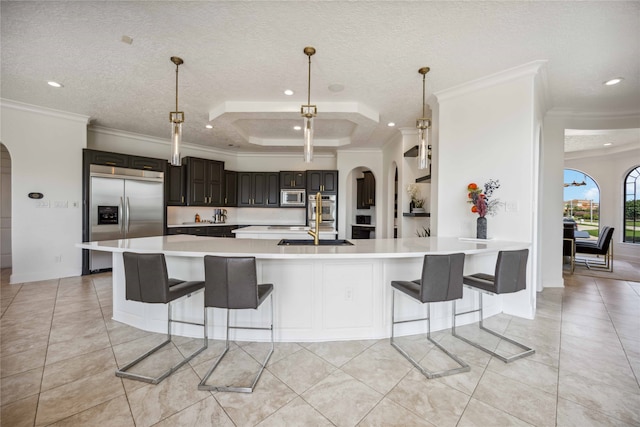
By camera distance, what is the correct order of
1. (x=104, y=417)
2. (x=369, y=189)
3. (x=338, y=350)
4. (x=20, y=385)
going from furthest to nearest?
(x=369, y=189) < (x=338, y=350) < (x=20, y=385) < (x=104, y=417)

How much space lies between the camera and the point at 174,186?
5574mm

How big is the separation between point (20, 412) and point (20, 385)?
1.13 ft

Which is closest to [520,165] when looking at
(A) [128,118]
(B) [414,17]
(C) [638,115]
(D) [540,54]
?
(D) [540,54]

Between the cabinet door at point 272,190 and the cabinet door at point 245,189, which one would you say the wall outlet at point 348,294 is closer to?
the cabinet door at point 272,190

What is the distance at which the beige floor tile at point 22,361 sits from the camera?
1893 mm

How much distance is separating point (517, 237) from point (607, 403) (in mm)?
1599

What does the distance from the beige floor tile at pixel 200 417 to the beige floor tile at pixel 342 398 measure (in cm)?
48

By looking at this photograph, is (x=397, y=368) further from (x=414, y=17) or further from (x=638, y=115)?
(x=638, y=115)

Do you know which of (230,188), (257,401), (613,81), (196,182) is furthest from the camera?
(230,188)

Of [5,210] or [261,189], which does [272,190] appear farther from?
[5,210]

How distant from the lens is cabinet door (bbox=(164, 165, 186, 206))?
5441 mm

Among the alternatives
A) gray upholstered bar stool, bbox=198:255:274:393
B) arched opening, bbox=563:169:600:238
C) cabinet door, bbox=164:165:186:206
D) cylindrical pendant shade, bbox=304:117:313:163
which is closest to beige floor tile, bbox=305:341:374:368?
gray upholstered bar stool, bbox=198:255:274:393

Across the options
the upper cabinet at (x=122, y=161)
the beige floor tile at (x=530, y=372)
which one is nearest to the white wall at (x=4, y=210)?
the upper cabinet at (x=122, y=161)

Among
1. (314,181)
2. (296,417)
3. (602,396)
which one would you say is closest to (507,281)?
(602,396)
